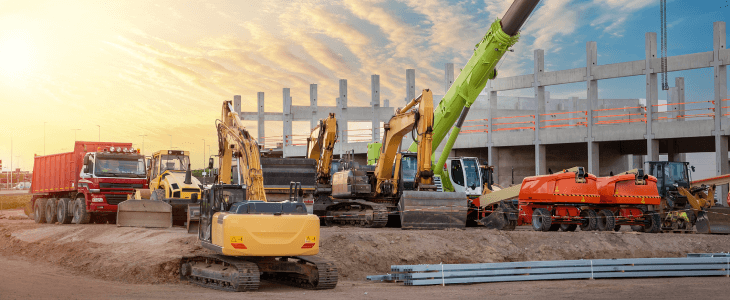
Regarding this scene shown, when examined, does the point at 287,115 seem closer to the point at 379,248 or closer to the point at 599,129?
the point at 599,129

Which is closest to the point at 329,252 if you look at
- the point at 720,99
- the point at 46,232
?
the point at 46,232

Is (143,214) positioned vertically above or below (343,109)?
below

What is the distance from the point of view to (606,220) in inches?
914

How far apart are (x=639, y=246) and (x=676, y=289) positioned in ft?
20.7

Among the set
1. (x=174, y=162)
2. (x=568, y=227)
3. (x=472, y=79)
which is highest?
(x=472, y=79)

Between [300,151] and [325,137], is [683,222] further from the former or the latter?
[300,151]

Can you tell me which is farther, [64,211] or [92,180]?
[64,211]

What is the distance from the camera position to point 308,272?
560 inches

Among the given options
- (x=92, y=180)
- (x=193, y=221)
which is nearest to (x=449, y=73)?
(x=92, y=180)

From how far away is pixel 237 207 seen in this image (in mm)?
13344

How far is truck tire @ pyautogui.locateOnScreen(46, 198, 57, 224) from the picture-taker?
30.9 meters

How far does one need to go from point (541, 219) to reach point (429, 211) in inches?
166

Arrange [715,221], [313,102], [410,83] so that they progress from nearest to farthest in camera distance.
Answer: [715,221]
[410,83]
[313,102]

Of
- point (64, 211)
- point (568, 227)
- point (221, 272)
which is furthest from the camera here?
point (64, 211)
